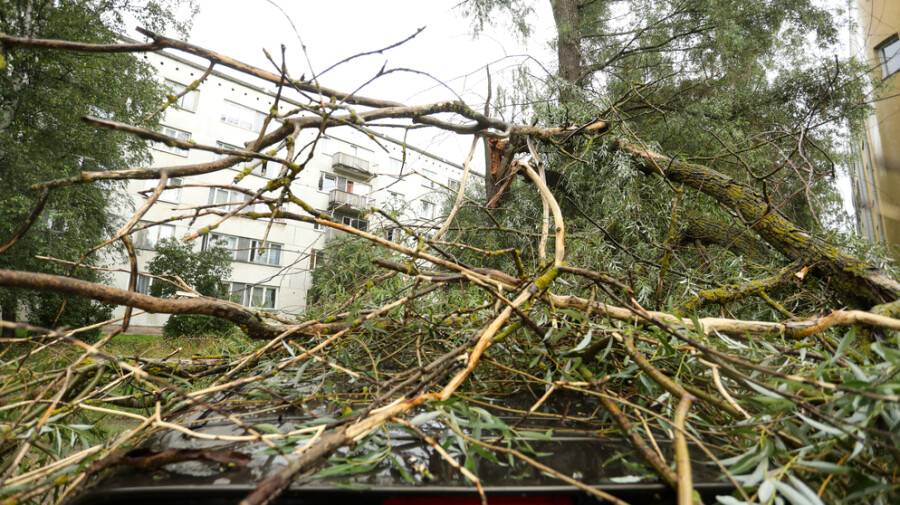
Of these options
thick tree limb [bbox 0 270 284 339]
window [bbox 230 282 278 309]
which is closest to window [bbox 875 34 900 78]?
window [bbox 230 282 278 309]

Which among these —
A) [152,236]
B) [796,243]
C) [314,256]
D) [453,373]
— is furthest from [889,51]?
[152,236]

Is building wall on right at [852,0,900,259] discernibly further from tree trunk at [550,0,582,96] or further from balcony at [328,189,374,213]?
balcony at [328,189,374,213]

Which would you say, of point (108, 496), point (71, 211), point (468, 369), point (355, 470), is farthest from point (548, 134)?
point (71, 211)

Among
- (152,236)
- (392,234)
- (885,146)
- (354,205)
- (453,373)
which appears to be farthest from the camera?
(152,236)

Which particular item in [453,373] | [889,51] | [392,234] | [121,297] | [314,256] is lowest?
[453,373]

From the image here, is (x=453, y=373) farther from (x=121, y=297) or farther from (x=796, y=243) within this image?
(x=796, y=243)

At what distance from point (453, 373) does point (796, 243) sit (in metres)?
2.40

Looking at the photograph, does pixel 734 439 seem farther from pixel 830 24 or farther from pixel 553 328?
pixel 830 24

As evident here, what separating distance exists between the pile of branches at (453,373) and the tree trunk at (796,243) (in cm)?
3

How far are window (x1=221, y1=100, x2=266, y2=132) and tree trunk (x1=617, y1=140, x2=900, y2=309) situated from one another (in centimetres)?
2221

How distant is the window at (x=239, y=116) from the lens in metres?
21.2

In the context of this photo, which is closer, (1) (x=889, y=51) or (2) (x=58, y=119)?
A: (1) (x=889, y=51)

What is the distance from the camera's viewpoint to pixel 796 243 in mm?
2377

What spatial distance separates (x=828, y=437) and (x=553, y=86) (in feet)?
14.8
